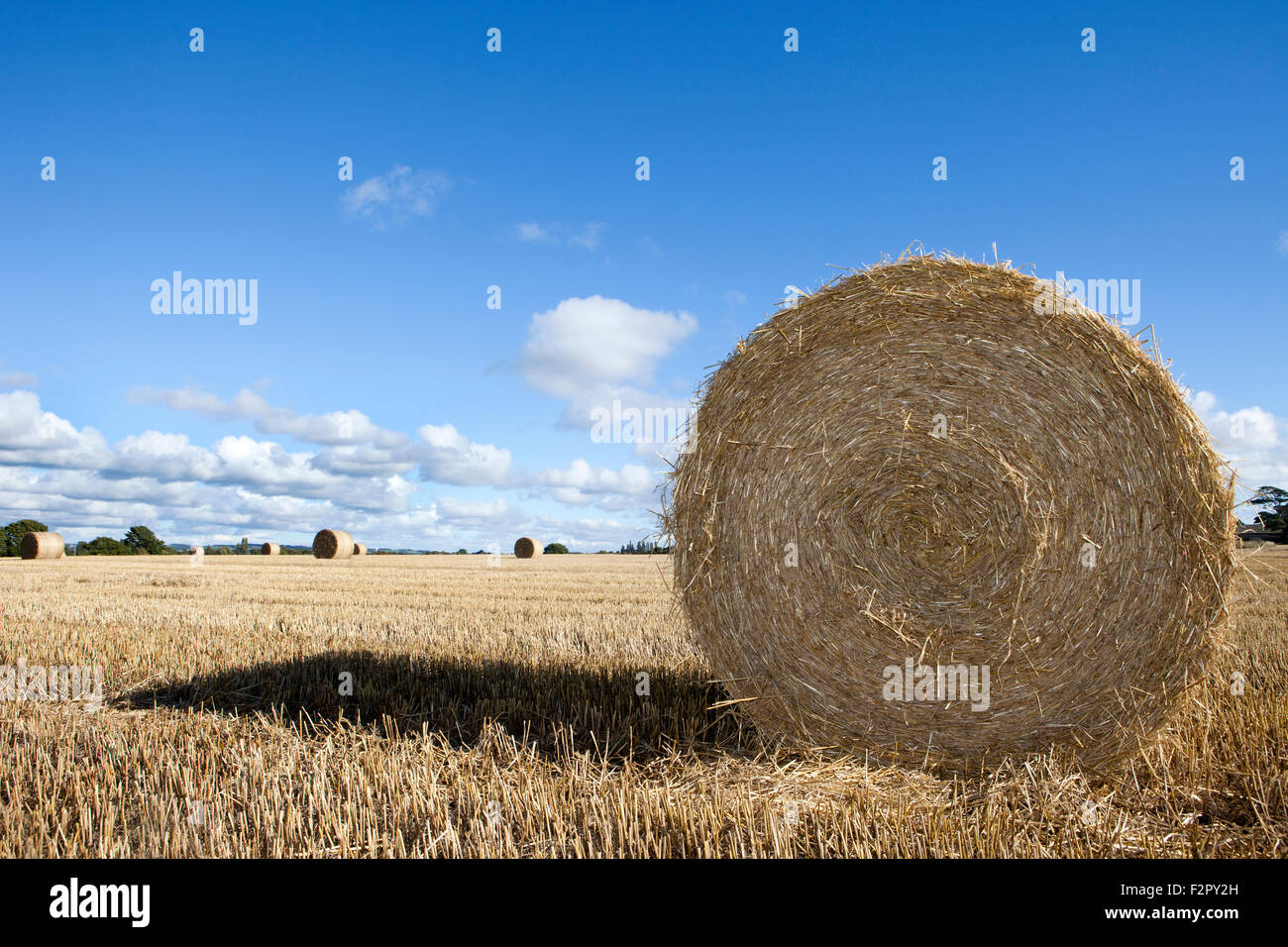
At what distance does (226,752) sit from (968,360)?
4.63m

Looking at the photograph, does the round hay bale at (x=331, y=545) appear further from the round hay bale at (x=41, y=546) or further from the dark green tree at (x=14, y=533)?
the dark green tree at (x=14, y=533)

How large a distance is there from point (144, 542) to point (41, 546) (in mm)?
28965

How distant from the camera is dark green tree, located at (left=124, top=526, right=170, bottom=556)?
56806 mm

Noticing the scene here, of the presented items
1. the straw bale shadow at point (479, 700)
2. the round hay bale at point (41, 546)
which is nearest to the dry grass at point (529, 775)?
the straw bale shadow at point (479, 700)

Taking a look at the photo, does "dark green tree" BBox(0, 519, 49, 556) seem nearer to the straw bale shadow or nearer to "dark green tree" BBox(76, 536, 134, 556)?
"dark green tree" BBox(76, 536, 134, 556)

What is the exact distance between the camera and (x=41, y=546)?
31500 millimetres

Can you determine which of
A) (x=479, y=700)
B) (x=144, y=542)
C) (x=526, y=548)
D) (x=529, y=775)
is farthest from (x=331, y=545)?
(x=144, y=542)

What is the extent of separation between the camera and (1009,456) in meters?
4.29

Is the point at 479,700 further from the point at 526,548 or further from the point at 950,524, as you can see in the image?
the point at 526,548

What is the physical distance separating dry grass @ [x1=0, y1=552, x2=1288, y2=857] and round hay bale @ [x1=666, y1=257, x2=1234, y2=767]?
29cm

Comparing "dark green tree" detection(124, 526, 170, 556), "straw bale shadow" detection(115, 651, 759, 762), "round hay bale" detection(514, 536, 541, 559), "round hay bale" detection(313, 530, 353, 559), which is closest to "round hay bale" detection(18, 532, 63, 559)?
"round hay bale" detection(313, 530, 353, 559)

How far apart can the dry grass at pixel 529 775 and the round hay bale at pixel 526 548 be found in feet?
92.7
